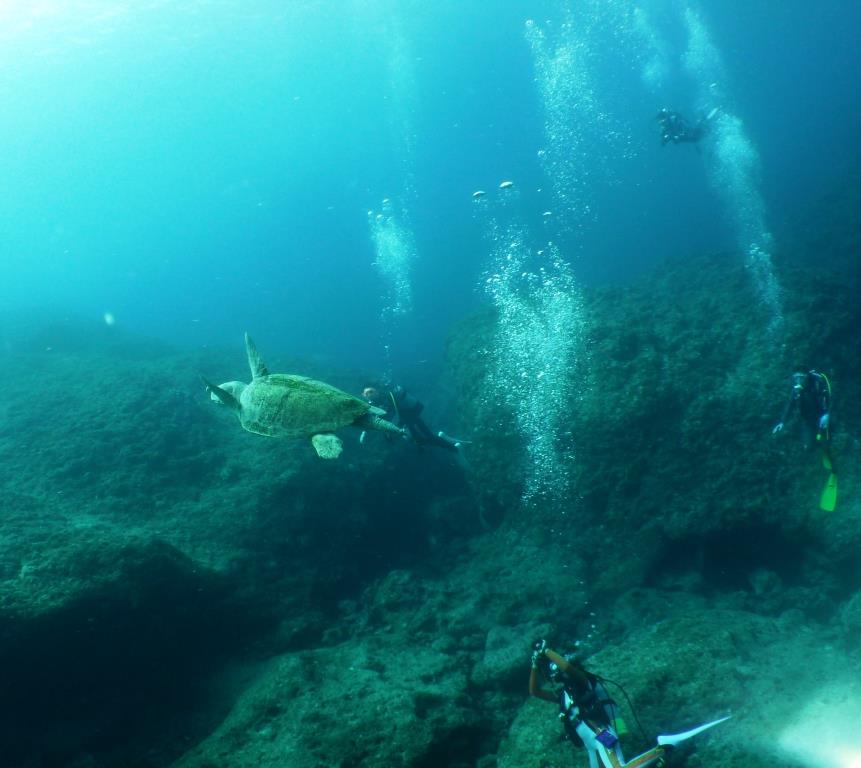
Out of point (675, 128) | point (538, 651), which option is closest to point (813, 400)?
point (538, 651)

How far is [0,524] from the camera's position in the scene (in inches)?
236

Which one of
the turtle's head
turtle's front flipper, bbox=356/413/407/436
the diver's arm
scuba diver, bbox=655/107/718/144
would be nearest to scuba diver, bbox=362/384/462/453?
the turtle's head

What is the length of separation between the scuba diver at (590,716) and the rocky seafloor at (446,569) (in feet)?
1.40

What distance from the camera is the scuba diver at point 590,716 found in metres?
3.61

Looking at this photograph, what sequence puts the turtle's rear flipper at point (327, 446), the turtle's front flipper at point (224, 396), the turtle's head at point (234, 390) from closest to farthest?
the turtle's rear flipper at point (327, 446) → the turtle's front flipper at point (224, 396) → the turtle's head at point (234, 390)

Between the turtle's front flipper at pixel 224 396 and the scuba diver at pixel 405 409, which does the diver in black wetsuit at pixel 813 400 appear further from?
the turtle's front flipper at pixel 224 396

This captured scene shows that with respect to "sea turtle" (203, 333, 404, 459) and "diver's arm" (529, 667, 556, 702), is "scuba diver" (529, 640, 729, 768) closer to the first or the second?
"diver's arm" (529, 667, 556, 702)

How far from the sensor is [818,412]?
22.4 ft

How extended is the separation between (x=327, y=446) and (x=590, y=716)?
3.22m

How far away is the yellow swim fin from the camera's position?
21.5 ft

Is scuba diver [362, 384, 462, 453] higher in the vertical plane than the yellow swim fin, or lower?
higher

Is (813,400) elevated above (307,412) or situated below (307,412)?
below

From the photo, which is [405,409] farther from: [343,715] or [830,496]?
[830,496]

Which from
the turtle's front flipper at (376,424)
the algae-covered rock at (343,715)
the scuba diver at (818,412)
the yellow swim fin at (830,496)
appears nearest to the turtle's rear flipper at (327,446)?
the turtle's front flipper at (376,424)
